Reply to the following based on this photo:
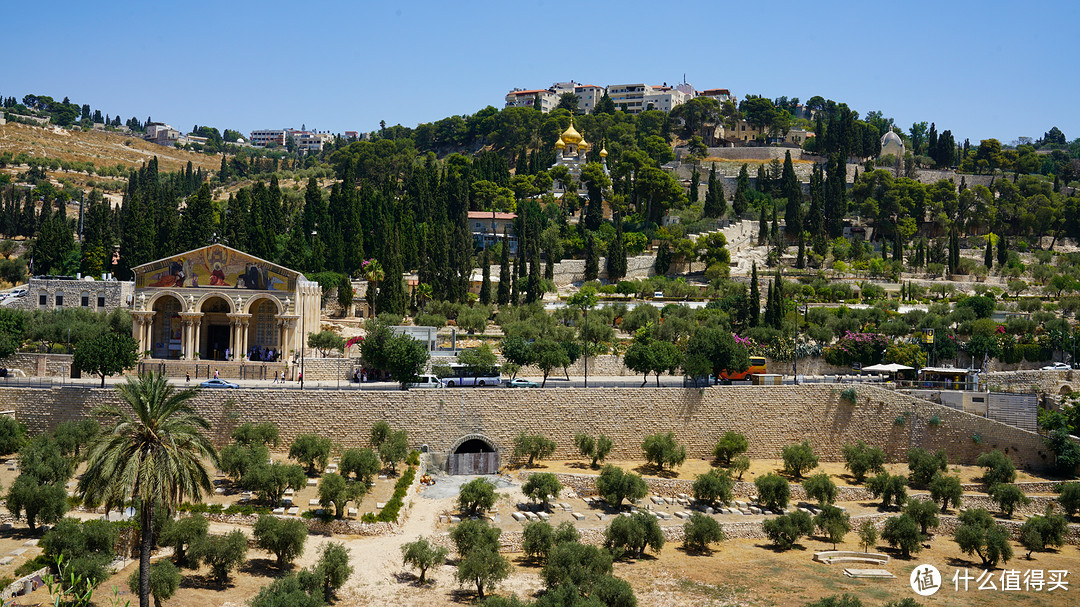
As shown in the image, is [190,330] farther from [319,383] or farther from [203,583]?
[203,583]

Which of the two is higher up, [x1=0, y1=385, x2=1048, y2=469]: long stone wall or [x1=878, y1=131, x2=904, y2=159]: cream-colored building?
[x1=878, y1=131, x2=904, y2=159]: cream-colored building

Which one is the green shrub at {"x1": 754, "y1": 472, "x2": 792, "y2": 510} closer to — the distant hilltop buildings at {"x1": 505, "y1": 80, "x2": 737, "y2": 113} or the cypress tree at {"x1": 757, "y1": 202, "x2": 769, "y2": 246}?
the cypress tree at {"x1": 757, "y1": 202, "x2": 769, "y2": 246}

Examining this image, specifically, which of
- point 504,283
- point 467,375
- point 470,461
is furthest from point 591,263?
point 470,461

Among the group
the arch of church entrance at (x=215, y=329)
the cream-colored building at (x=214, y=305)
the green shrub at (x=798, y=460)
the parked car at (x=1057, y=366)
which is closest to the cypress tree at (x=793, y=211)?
the parked car at (x=1057, y=366)

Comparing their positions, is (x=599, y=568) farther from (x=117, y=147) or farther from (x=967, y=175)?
(x=117, y=147)

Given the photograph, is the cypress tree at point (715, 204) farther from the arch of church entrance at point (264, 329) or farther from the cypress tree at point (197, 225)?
the arch of church entrance at point (264, 329)

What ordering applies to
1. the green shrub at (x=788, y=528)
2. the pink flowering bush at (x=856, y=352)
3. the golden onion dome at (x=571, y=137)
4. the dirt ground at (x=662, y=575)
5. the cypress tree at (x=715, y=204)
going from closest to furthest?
1. the dirt ground at (x=662, y=575)
2. the green shrub at (x=788, y=528)
3. the pink flowering bush at (x=856, y=352)
4. the cypress tree at (x=715, y=204)
5. the golden onion dome at (x=571, y=137)

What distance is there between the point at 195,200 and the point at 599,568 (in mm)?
43070

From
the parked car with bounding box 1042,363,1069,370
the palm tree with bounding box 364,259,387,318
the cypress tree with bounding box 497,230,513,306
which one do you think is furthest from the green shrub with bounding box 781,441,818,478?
the palm tree with bounding box 364,259,387,318

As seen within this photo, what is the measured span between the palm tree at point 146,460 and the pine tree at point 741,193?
72.1 m

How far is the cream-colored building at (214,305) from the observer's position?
46.9 m

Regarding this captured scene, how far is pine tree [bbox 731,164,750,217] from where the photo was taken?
89875 millimetres

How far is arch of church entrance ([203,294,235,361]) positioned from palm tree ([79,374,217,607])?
26.3 meters

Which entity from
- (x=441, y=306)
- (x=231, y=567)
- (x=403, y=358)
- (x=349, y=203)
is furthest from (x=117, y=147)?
(x=231, y=567)
